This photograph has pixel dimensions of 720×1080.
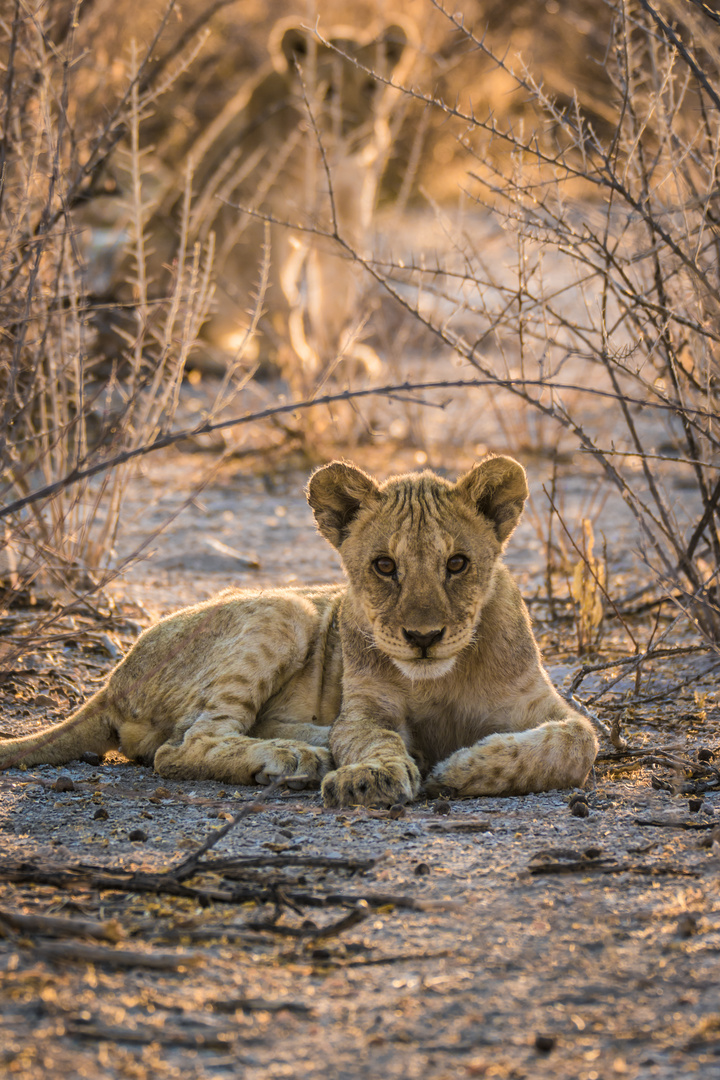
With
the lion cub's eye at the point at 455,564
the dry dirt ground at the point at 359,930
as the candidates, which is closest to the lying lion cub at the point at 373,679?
the lion cub's eye at the point at 455,564

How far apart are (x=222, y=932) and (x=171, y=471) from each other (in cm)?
713

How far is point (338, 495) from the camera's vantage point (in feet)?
13.5

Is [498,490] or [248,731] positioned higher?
[498,490]

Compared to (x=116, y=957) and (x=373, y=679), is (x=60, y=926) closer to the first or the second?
(x=116, y=957)

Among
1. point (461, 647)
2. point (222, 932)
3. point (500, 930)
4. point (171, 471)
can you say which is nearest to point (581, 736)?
point (461, 647)

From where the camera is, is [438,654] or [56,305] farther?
[56,305]

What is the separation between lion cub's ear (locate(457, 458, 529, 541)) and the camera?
394 cm

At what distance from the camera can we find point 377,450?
9898 mm

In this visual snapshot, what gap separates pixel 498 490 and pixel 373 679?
730mm

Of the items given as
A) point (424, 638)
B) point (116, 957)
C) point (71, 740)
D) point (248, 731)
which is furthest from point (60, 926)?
point (248, 731)

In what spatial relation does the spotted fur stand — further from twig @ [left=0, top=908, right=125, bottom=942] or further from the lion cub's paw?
twig @ [left=0, top=908, right=125, bottom=942]

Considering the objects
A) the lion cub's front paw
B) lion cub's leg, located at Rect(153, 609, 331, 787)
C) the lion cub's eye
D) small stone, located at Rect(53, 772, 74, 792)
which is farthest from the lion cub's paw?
the lion cub's eye

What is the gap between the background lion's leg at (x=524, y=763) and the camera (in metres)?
3.61

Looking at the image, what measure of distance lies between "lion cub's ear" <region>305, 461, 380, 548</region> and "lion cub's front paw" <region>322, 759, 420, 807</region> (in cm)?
92
